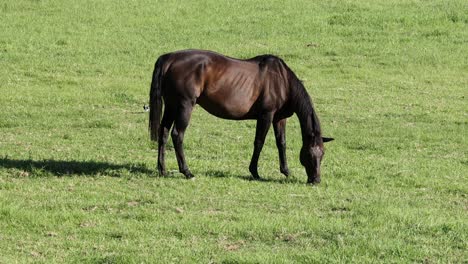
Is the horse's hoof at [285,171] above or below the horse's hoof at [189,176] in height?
below

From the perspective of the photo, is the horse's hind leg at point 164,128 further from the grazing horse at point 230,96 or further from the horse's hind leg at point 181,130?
the horse's hind leg at point 181,130

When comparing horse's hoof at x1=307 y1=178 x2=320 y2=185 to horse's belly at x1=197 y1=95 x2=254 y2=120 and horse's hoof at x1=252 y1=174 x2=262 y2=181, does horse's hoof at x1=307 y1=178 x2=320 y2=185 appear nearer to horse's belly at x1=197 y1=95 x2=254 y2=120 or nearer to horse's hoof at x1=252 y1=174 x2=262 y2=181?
horse's hoof at x1=252 y1=174 x2=262 y2=181

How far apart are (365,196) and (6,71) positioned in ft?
43.5

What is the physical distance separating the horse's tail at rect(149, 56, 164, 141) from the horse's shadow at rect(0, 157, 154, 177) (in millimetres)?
695

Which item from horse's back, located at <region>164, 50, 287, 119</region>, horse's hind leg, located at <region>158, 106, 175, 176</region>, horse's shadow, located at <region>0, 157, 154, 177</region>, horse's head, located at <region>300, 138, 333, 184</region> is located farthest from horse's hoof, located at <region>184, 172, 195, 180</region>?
horse's head, located at <region>300, 138, 333, 184</region>

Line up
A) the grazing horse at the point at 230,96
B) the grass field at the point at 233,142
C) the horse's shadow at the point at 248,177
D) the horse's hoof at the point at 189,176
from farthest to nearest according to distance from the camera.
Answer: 1. the horse's shadow at the point at 248,177
2. the grazing horse at the point at 230,96
3. the horse's hoof at the point at 189,176
4. the grass field at the point at 233,142

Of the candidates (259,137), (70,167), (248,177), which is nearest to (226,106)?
(259,137)

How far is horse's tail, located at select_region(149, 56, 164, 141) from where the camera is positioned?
13.1m

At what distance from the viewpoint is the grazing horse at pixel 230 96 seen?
13227 millimetres

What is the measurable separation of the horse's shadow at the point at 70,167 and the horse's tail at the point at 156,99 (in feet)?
2.28

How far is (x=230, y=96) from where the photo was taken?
13.6 meters

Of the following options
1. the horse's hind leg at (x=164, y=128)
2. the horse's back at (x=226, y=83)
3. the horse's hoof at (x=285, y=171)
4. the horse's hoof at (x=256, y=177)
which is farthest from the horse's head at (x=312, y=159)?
the horse's hind leg at (x=164, y=128)

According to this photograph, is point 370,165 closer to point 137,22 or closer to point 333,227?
point 333,227

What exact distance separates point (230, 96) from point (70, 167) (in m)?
2.44
